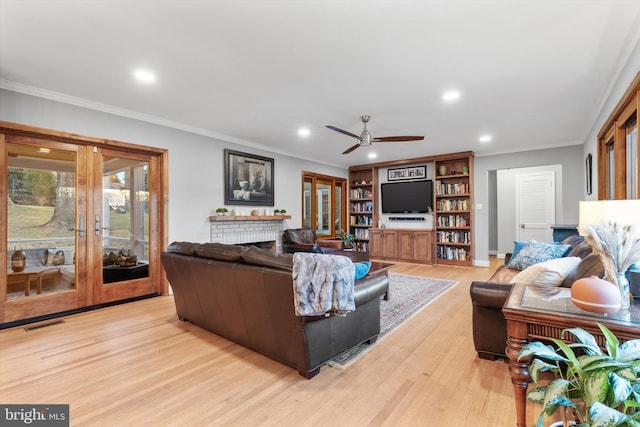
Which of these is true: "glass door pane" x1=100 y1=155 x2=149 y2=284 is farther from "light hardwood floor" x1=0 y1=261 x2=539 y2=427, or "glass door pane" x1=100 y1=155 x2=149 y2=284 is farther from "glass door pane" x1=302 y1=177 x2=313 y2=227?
"glass door pane" x1=302 y1=177 x2=313 y2=227

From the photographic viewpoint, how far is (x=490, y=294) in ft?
7.37

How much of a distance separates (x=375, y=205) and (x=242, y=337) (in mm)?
5760

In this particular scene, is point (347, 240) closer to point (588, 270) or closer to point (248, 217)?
point (248, 217)

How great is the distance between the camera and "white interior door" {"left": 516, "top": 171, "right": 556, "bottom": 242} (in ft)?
23.6

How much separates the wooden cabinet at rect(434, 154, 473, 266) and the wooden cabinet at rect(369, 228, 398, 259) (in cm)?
93

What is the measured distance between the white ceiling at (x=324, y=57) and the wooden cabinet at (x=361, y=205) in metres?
3.85

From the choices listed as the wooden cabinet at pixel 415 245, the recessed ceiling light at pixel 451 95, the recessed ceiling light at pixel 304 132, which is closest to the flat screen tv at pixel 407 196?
the wooden cabinet at pixel 415 245

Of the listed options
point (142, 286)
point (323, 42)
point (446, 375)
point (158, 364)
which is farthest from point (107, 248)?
point (446, 375)

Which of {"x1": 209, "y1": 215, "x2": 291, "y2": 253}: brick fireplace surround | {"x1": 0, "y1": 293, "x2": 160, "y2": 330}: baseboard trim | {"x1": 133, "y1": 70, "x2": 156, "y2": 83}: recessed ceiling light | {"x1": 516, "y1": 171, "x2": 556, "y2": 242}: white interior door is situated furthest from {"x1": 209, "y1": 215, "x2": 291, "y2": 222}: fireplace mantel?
{"x1": 516, "y1": 171, "x2": 556, "y2": 242}: white interior door

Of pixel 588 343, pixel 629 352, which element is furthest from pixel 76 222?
pixel 629 352

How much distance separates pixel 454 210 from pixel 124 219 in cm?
613

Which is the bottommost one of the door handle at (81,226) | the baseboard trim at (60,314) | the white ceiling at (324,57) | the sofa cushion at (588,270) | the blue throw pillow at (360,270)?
the baseboard trim at (60,314)

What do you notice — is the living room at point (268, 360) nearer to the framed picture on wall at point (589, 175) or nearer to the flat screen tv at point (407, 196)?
the framed picture on wall at point (589, 175)

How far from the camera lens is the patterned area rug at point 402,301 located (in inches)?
96.1
